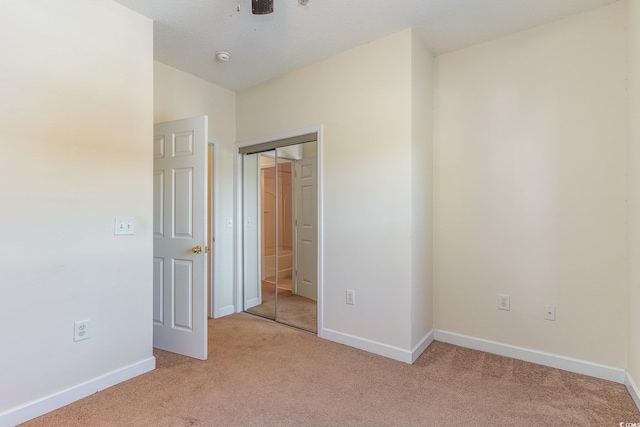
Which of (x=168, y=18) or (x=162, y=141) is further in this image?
(x=162, y=141)

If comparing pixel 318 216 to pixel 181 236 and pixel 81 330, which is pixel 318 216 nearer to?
pixel 181 236

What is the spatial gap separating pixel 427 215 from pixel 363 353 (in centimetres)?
130

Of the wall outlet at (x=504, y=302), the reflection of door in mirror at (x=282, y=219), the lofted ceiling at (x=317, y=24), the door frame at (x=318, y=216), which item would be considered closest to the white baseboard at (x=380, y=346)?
the door frame at (x=318, y=216)

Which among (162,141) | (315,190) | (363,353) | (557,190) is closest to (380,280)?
(363,353)

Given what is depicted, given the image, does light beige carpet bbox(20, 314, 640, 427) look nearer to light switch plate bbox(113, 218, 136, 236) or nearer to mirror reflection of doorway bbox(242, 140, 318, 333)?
mirror reflection of doorway bbox(242, 140, 318, 333)

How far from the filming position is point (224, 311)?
11.8ft

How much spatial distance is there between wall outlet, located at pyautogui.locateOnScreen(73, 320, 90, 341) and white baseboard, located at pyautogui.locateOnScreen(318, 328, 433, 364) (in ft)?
5.95

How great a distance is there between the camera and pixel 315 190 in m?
3.27

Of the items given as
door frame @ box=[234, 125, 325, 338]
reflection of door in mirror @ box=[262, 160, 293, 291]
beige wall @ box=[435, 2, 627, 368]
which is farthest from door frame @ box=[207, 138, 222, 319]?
beige wall @ box=[435, 2, 627, 368]

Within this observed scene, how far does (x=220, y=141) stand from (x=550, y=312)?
11.5 feet

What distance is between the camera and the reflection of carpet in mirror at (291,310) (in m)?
3.26

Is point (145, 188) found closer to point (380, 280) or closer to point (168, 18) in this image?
point (168, 18)

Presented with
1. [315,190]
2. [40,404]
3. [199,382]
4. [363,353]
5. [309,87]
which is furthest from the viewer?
[315,190]

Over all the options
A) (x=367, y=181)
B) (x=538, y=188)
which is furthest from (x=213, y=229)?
(x=538, y=188)
